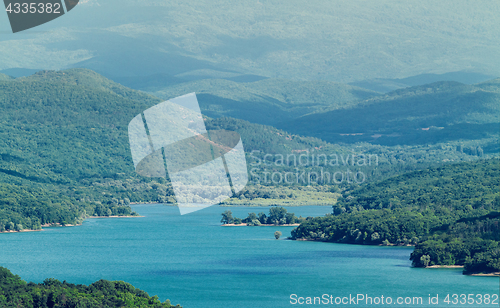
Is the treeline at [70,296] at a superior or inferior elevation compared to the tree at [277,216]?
superior

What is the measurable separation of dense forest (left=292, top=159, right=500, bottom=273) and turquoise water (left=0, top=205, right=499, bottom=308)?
70.0 inches

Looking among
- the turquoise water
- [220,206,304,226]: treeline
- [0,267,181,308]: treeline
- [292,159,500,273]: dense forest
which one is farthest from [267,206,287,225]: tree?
[0,267,181,308]: treeline

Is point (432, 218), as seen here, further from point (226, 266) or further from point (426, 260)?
point (226, 266)

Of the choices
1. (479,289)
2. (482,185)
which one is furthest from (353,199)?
(479,289)

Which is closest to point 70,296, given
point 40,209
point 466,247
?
point 466,247

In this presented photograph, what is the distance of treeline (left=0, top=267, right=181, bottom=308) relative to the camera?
49853 mm

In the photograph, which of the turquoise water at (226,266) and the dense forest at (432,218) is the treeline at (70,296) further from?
the dense forest at (432,218)

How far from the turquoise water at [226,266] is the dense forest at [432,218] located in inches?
70.0

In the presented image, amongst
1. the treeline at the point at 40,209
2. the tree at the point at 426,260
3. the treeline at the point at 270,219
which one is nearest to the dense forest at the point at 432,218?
the tree at the point at 426,260

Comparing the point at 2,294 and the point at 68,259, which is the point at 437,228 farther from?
the point at 2,294

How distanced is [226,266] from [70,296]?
38067 millimetres

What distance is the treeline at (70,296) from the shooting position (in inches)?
1963

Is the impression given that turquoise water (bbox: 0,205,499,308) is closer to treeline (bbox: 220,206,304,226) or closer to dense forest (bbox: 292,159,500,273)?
treeline (bbox: 220,206,304,226)

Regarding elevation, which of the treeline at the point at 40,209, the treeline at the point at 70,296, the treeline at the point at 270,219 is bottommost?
the treeline at the point at 270,219
